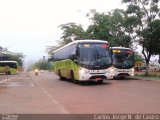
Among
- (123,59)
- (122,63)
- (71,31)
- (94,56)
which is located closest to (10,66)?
(71,31)

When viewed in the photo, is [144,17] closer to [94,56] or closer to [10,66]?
[94,56]

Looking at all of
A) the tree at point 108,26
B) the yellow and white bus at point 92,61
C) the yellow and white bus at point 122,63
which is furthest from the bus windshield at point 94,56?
the tree at point 108,26

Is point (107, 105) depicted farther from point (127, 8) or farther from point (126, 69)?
point (127, 8)

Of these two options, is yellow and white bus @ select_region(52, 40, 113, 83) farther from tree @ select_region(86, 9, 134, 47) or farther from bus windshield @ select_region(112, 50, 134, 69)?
tree @ select_region(86, 9, 134, 47)

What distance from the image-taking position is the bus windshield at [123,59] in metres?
36.6

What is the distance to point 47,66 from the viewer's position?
180 meters

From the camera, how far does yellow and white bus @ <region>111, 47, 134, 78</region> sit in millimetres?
36500

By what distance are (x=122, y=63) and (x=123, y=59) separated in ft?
1.56

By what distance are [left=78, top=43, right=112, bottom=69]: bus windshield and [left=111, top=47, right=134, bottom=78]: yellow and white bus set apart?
9.34m

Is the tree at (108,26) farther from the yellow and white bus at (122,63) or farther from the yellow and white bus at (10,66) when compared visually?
the yellow and white bus at (10,66)

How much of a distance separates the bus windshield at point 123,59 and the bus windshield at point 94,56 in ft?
30.7

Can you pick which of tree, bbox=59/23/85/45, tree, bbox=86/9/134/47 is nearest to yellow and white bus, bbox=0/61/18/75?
tree, bbox=59/23/85/45

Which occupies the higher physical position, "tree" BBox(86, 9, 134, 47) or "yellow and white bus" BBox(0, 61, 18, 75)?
"tree" BBox(86, 9, 134, 47)

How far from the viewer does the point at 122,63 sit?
3656 cm
